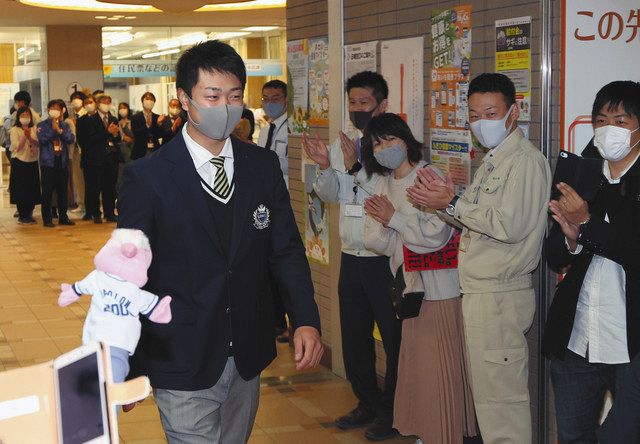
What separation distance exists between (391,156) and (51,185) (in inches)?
385

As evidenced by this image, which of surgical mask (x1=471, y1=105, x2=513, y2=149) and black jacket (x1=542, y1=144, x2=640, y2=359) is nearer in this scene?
black jacket (x1=542, y1=144, x2=640, y2=359)

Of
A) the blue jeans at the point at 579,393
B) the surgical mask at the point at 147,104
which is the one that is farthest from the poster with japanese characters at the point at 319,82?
the surgical mask at the point at 147,104

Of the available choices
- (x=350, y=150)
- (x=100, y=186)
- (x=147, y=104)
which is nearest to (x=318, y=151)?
(x=350, y=150)

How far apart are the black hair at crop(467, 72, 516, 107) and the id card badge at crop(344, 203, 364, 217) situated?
1.16 metres

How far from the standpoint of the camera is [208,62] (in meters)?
2.94

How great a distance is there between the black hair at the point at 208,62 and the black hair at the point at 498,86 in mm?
1307

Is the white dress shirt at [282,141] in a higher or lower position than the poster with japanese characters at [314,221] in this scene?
higher

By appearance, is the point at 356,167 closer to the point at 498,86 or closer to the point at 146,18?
the point at 498,86

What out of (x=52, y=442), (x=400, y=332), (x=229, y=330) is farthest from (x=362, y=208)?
(x=52, y=442)

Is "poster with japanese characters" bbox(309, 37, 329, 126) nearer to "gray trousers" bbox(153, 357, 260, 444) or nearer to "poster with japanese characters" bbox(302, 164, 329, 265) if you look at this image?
"poster with japanese characters" bbox(302, 164, 329, 265)

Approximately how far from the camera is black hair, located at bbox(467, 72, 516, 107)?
395 centimetres

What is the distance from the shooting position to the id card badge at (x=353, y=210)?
4.97 metres

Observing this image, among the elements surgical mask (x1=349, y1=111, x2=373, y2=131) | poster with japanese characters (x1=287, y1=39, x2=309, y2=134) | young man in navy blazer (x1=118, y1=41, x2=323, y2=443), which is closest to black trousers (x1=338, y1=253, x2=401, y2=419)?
surgical mask (x1=349, y1=111, x2=373, y2=131)

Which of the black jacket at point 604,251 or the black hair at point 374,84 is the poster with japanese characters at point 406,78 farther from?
the black jacket at point 604,251
